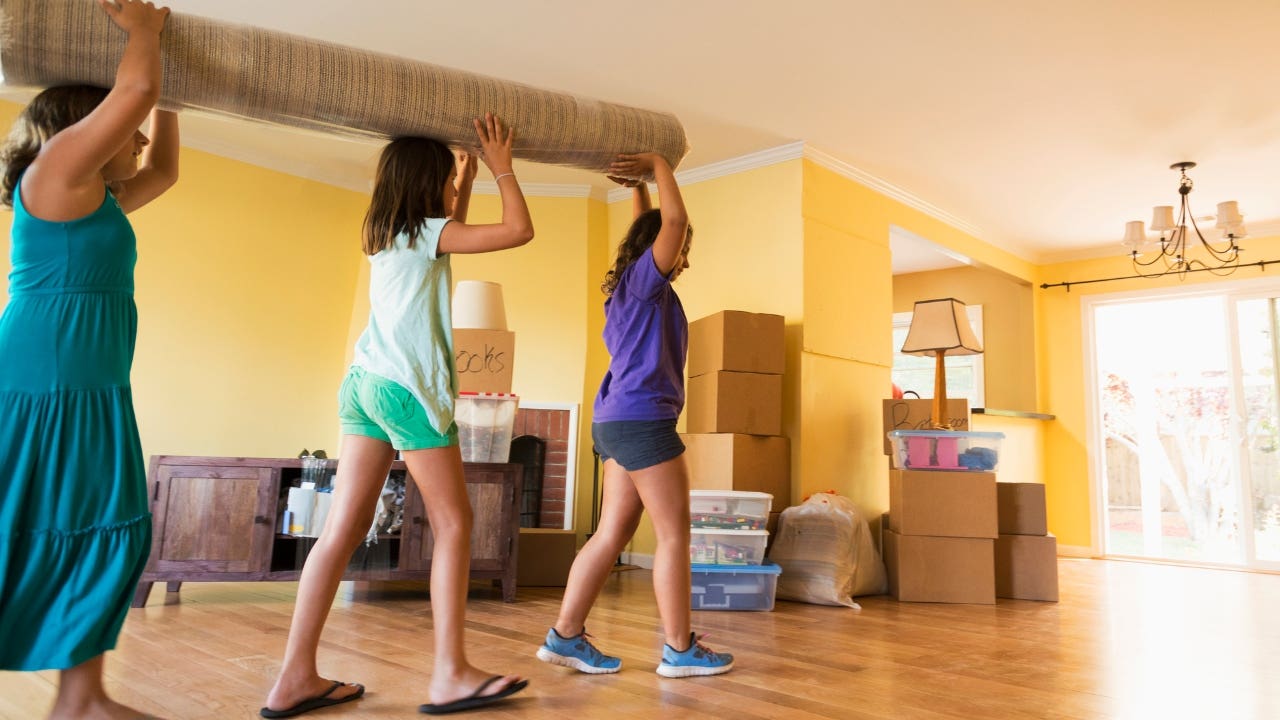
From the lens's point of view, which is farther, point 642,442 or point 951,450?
point 951,450

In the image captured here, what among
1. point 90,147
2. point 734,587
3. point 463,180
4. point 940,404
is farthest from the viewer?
point 940,404

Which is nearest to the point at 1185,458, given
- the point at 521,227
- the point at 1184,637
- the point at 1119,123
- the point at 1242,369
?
the point at 1242,369

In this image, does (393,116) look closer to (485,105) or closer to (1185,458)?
(485,105)

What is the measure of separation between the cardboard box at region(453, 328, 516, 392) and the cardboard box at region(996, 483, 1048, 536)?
7.19 feet

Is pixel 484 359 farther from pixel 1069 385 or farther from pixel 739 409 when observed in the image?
pixel 1069 385

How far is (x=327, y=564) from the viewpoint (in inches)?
59.1

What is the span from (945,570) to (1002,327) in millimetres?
3371

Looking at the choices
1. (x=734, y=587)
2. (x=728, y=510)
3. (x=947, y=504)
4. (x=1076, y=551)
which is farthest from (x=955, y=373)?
(x=734, y=587)

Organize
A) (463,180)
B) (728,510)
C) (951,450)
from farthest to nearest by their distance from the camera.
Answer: (951,450), (728,510), (463,180)

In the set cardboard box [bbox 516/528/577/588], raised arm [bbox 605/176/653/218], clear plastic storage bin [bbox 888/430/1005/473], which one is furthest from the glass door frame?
raised arm [bbox 605/176/653/218]

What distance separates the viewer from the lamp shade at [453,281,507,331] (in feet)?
11.8

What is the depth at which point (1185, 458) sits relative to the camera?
554 centimetres

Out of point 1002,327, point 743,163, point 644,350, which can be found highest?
point 743,163

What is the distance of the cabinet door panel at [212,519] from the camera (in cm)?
281
